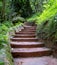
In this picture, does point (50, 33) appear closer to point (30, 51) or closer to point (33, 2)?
point (30, 51)

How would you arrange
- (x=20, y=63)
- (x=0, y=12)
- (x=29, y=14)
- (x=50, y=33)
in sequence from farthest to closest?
(x=29, y=14) < (x=0, y=12) < (x=50, y=33) < (x=20, y=63)

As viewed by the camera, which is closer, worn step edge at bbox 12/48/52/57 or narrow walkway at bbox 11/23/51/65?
narrow walkway at bbox 11/23/51/65

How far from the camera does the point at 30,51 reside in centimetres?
599

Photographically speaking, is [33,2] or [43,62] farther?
[33,2]

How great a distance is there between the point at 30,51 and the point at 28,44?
2.41 feet

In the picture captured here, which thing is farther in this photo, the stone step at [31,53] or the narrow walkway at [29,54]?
the stone step at [31,53]

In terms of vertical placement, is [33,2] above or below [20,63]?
above

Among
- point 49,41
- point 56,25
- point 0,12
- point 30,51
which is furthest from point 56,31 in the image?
point 0,12

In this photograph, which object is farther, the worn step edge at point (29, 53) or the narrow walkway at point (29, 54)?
the worn step edge at point (29, 53)

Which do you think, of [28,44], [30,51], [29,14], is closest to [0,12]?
[28,44]

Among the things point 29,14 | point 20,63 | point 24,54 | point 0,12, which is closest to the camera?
point 20,63

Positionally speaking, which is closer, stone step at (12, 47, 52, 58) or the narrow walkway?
the narrow walkway

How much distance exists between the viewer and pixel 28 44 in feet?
22.0

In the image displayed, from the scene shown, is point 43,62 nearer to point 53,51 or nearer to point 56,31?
point 53,51
